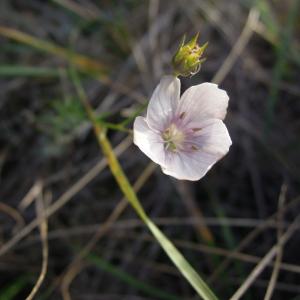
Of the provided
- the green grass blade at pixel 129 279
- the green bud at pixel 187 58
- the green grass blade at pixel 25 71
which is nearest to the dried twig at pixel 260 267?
the green grass blade at pixel 129 279

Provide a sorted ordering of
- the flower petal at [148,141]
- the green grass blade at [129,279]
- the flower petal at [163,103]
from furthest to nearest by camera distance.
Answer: the green grass blade at [129,279] < the flower petal at [163,103] < the flower petal at [148,141]

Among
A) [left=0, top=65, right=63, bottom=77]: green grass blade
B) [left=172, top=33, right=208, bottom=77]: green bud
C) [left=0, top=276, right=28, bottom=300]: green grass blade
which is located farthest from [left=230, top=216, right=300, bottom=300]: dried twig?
[left=0, top=65, right=63, bottom=77]: green grass blade

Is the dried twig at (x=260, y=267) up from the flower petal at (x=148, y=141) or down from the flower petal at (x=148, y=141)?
down

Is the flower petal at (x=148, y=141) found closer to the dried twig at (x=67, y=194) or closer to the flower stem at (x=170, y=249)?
the flower stem at (x=170, y=249)

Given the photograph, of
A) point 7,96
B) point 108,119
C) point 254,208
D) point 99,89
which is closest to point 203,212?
point 254,208

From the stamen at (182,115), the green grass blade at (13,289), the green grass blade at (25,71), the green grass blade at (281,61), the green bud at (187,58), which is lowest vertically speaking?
the green grass blade at (13,289)
